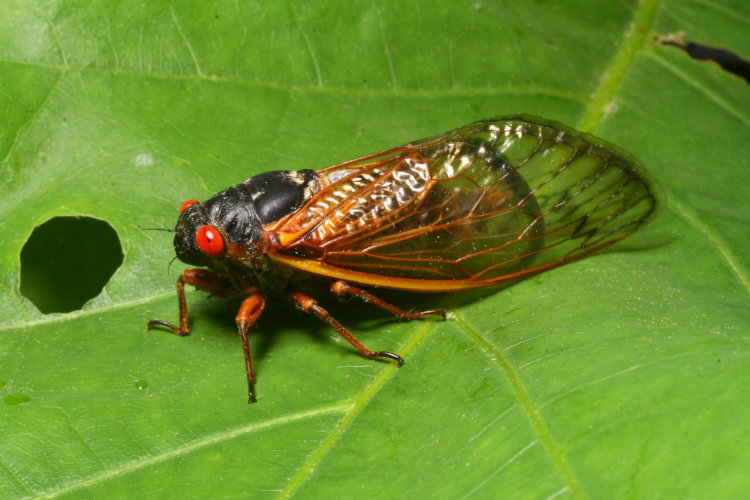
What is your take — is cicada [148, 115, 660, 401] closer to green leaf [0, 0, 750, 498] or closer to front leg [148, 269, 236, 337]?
front leg [148, 269, 236, 337]

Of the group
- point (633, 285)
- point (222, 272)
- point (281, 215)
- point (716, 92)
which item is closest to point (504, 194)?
point (633, 285)

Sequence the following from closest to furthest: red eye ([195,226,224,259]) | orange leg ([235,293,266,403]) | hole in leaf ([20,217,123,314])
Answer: orange leg ([235,293,266,403])
red eye ([195,226,224,259])
hole in leaf ([20,217,123,314])

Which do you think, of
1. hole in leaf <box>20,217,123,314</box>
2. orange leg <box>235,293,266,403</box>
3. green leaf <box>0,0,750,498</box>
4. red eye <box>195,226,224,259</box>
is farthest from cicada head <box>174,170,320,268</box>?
hole in leaf <box>20,217,123,314</box>

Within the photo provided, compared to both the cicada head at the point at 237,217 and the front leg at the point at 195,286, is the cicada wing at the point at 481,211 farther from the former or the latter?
the front leg at the point at 195,286

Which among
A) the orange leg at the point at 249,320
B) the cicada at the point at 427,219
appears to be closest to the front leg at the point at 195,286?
the cicada at the point at 427,219

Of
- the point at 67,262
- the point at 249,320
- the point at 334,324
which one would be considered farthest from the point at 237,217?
the point at 67,262

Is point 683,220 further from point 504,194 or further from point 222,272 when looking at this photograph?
point 222,272

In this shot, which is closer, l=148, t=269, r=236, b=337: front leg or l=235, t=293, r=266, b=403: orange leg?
l=235, t=293, r=266, b=403: orange leg
